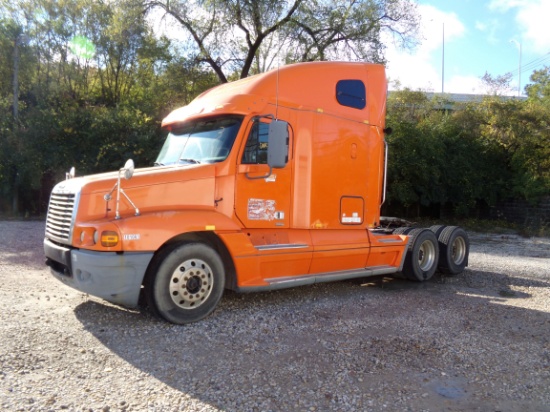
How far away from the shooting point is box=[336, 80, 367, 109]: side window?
7.37 meters

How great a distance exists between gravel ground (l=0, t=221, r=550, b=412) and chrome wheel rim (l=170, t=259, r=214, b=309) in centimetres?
30

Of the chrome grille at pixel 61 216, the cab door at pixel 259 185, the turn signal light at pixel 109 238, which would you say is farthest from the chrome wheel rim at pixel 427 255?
the chrome grille at pixel 61 216

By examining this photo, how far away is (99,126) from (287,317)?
15120 mm

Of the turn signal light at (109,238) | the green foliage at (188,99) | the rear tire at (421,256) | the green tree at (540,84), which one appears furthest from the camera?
the green tree at (540,84)

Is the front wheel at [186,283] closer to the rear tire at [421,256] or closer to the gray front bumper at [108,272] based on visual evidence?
the gray front bumper at [108,272]

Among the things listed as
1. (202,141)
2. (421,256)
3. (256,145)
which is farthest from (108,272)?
(421,256)

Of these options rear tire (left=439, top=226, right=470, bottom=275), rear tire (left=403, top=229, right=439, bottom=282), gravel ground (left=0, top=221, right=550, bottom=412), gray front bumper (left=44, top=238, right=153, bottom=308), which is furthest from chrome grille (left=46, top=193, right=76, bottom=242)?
rear tire (left=439, top=226, right=470, bottom=275)

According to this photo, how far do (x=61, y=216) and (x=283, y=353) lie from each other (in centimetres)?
313

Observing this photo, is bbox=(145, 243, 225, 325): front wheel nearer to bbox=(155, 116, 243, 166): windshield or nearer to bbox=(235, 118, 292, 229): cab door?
bbox=(235, 118, 292, 229): cab door

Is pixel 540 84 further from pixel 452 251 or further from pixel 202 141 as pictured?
pixel 202 141

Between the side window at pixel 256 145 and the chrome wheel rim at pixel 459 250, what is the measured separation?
5.29m

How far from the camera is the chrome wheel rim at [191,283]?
5523mm

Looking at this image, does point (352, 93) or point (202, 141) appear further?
point (352, 93)

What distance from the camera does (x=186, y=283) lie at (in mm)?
5586
